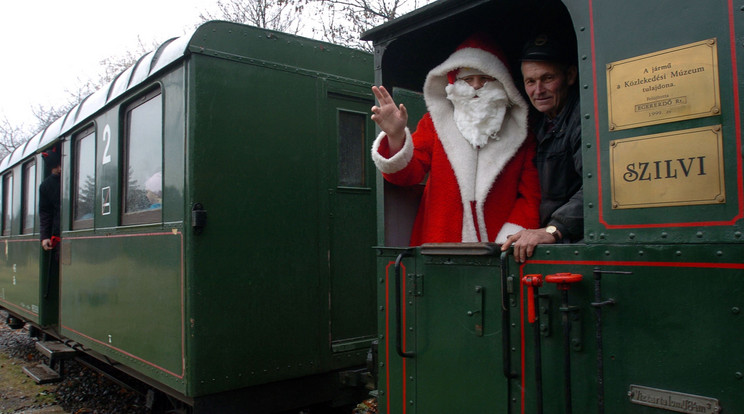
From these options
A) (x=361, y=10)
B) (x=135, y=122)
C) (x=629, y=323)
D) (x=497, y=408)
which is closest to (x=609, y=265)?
(x=629, y=323)

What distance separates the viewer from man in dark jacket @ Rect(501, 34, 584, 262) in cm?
238

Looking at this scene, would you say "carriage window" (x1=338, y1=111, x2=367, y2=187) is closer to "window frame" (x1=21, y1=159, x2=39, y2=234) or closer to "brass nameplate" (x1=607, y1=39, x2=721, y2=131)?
"brass nameplate" (x1=607, y1=39, x2=721, y2=131)

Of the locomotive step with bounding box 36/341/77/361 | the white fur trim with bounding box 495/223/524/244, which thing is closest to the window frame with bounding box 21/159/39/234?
the locomotive step with bounding box 36/341/77/361

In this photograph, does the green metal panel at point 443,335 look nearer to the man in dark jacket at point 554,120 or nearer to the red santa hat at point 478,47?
the man in dark jacket at point 554,120

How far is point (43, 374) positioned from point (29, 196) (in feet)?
10.2

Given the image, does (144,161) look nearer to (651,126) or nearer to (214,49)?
(214,49)

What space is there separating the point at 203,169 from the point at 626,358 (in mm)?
2664

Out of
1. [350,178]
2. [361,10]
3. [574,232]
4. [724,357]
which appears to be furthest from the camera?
[361,10]

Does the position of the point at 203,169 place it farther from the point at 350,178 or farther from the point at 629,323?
the point at 629,323

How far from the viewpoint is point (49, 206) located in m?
6.80

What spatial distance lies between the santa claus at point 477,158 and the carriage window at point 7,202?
28.1ft

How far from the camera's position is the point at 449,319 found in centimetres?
248

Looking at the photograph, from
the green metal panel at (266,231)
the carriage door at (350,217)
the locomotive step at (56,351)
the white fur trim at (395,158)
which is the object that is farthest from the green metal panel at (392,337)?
the locomotive step at (56,351)

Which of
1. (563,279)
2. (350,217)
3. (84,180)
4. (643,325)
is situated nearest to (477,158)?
(563,279)
